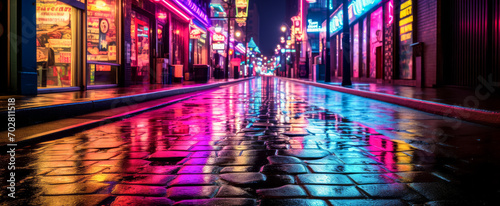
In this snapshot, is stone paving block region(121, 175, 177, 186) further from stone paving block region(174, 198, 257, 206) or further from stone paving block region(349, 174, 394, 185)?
stone paving block region(349, 174, 394, 185)

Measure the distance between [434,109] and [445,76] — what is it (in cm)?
958

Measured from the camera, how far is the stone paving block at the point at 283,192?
10.5 feet

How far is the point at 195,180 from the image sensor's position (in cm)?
368

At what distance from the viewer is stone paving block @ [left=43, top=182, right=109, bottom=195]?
3.29m

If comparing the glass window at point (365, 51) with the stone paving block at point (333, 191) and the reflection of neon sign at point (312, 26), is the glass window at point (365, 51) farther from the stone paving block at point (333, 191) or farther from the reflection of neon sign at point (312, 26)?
the stone paving block at point (333, 191)

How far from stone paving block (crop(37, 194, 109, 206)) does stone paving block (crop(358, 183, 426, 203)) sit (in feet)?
7.01

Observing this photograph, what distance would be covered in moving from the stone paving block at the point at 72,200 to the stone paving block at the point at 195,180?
64 cm

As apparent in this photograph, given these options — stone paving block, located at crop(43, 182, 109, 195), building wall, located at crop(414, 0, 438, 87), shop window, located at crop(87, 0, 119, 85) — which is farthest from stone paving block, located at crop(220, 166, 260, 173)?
building wall, located at crop(414, 0, 438, 87)

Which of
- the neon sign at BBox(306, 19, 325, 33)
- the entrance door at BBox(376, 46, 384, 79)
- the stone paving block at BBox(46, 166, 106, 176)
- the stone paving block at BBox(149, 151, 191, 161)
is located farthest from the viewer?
the neon sign at BBox(306, 19, 325, 33)

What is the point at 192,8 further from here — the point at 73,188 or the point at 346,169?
the point at 73,188

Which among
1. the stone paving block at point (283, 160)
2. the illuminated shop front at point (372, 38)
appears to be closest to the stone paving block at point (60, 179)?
the stone paving block at point (283, 160)

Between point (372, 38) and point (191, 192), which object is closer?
point (191, 192)

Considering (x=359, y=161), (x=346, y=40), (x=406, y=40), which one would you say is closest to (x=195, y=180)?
(x=359, y=161)

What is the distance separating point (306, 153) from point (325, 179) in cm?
127
